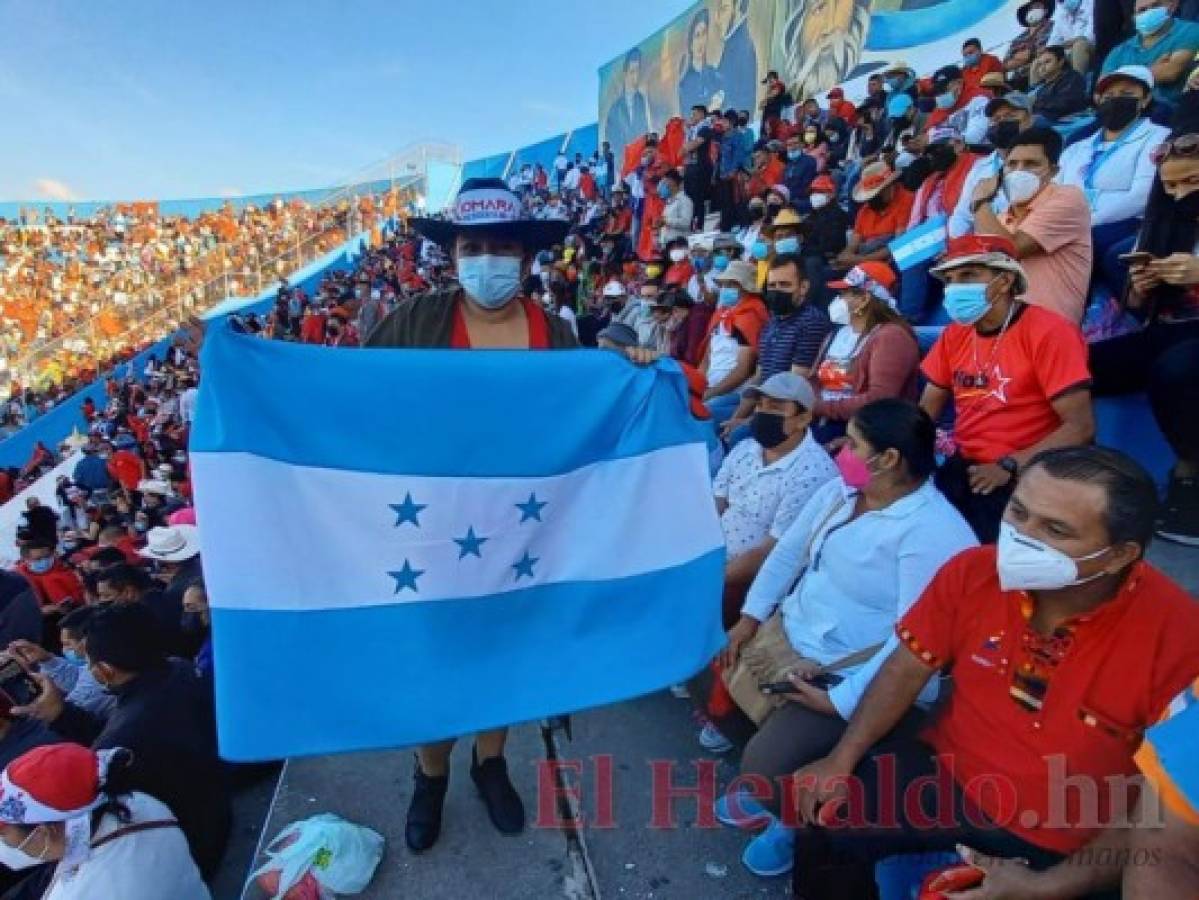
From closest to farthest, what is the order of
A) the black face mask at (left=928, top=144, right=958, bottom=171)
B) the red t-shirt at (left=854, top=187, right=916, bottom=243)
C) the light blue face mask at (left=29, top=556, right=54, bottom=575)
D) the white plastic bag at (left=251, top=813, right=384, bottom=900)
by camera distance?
the white plastic bag at (left=251, top=813, right=384, bottom=900)
the black face mask at (left=928, top=144, right=958, bottom=171)
the light blue face mask at (left=29, top=556, right=54, bottom=575)
the red t-shirt at (left=854, top=187, right=916, bottom=243)

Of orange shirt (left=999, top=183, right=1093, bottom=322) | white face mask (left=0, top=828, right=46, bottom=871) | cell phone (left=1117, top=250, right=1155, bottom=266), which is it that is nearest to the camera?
white face mask (left=0, top=828, right=46, bottom=871)

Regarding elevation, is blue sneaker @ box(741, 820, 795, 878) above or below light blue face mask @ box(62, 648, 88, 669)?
above

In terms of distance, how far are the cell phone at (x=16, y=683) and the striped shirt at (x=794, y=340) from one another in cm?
463

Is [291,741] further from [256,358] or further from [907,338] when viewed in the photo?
[907,338]

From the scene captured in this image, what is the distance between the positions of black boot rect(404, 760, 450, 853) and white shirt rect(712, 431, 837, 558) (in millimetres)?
1673

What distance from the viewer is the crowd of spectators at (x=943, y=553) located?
6.20 feet

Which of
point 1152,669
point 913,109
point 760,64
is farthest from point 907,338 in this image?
point 760,64

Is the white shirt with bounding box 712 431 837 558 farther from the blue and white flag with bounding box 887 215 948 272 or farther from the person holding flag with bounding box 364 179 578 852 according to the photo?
the blue and white flag with bounding box 887 215 948 272

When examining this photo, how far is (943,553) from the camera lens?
2.61 m

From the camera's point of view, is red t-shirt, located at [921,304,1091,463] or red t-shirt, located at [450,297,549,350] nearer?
red t-shirt, located at [450,297,549,350]

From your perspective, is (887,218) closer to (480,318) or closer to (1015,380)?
(1015,380)

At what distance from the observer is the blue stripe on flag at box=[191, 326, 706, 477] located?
2.23m

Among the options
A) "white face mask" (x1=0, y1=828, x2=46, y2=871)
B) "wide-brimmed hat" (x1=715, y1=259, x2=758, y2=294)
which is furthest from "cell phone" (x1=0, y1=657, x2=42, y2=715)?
"wide-brimmed hat" (x1=715, y1=259, x2=758, y2=294)

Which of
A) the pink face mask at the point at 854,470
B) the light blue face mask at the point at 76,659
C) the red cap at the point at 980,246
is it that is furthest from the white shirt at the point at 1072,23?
the light blue face mask at the point at 76,659
